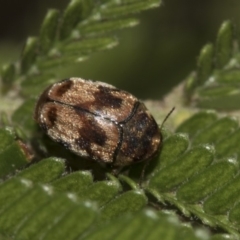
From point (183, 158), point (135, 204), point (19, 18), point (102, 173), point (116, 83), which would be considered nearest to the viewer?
point (135, 204)

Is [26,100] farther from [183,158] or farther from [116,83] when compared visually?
[116,83]

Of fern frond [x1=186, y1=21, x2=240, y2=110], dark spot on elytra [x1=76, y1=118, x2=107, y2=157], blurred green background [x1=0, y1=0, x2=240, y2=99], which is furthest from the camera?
blurred green background [x1=0, y1=0, x2=240, y2=99]

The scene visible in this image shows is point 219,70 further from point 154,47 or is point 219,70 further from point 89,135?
point 154,47

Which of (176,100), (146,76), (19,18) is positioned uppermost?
(19,18)

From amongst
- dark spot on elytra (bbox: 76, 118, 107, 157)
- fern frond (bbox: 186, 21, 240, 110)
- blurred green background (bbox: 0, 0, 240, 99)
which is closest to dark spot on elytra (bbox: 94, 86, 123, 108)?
dark spot on elytra (bbox: 76, 118, 107, 157)

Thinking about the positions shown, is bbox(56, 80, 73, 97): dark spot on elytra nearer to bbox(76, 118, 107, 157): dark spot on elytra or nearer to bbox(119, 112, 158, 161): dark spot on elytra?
bbox(76, 118, 107, 157): dark spot on elytra

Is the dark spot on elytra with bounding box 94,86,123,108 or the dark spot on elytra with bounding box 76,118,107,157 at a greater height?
the dark spot on elytra with bounding box 94,86,123,108

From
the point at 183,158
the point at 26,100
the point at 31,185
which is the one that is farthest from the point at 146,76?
the point at 31,185
